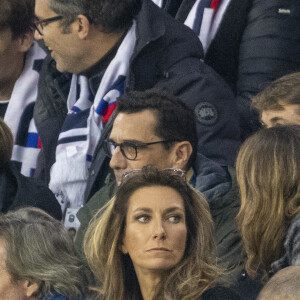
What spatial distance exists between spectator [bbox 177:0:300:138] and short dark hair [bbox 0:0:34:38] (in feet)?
3.44

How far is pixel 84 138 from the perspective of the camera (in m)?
5.32

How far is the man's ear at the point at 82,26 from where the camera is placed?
530 cm

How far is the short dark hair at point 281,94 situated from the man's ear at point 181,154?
0.43m

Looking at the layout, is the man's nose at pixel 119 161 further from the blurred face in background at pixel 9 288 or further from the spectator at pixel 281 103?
the blurred face in background at pixel 9 288

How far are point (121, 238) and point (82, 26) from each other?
1995 millimetres

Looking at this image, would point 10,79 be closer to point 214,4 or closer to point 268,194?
point 214,4

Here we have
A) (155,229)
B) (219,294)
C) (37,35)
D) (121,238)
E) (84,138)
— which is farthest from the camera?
(37,35)

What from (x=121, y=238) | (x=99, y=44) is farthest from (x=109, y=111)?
(x=121, y=238)

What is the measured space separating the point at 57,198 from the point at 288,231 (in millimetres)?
2158


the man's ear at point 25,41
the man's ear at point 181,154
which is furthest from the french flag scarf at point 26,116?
the man's ear at point 181,154

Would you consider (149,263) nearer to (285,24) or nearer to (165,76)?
(165,76)

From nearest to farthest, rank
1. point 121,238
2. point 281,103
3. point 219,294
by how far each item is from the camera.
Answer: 1. point 219,294
2. point 121,238
3. point 281,103

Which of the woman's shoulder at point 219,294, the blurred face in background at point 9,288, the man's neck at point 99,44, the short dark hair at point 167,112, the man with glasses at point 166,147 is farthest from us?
the man's neck at point 99,44

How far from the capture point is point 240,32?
5.39 m
